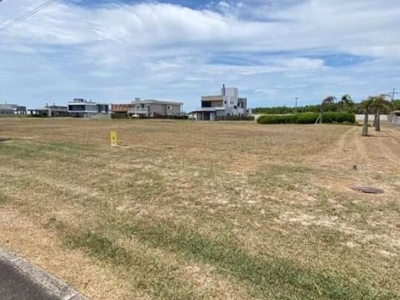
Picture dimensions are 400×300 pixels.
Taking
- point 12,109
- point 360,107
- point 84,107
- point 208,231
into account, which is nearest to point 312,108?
point 360,107

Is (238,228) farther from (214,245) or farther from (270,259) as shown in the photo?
(270,259)

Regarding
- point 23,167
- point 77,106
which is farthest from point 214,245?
point 77,106

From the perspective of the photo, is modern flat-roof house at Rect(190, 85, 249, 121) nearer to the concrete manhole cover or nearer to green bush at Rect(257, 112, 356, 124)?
green bush at Rect(257, 112, 356, 124)

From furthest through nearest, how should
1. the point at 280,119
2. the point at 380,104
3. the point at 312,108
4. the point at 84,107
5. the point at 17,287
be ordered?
the point at 84,107
the point at 312,108
the point at 280,119
the point at 380,104
the point at 17,287

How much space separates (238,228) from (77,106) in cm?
10382

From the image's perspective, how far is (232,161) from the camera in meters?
9.15

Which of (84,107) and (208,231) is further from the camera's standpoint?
(84,107)

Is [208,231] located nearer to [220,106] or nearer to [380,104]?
[380,104]

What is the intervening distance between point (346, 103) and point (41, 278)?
161 ft

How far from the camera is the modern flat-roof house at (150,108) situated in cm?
8256

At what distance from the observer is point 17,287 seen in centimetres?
290

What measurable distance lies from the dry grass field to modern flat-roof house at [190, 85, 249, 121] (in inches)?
2512

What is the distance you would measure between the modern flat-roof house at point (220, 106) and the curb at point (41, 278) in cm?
6693

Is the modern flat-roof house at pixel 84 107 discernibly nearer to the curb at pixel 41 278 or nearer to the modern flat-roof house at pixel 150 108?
the modern flat-roof house at pixel 150 108
